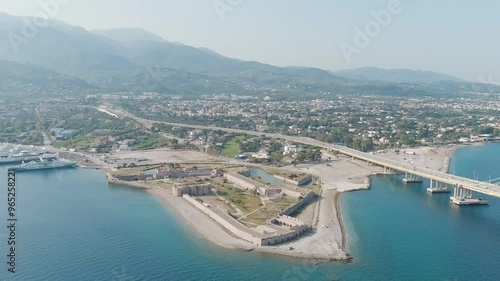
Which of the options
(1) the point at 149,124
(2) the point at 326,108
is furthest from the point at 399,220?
(2) the point at 326,108

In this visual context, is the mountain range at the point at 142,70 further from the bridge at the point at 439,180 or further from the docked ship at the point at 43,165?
the bridge at the point at 439,180

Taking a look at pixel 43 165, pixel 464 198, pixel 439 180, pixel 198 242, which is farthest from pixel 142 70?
pixel 198 242

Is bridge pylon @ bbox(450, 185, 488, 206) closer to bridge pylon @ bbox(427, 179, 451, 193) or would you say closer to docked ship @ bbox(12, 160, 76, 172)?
bridge pylon @ bbox(427, 179, 451, 193)

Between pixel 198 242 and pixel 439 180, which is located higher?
pixel 439 180

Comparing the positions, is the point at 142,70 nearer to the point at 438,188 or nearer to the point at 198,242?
the point at 438,188

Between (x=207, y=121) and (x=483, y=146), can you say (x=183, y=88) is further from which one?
(x=483, y=146)

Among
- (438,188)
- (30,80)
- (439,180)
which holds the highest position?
(30,80)
